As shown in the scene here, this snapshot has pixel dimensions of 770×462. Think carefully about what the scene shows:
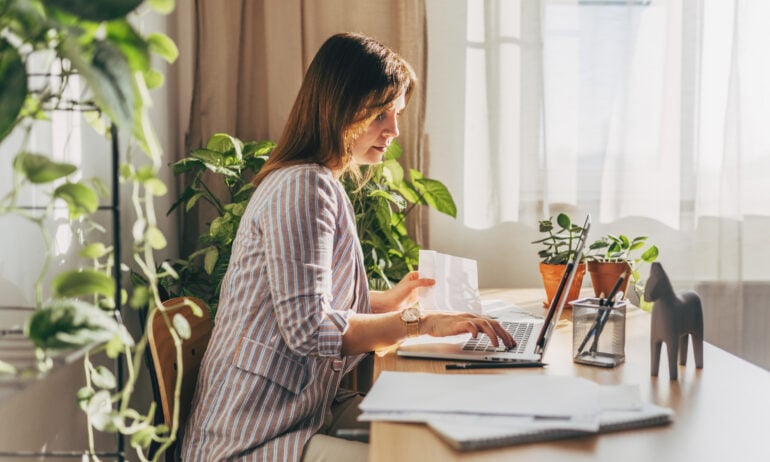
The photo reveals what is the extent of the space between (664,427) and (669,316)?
31 cm

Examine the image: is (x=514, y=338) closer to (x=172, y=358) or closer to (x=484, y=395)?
(x=484, y=395)

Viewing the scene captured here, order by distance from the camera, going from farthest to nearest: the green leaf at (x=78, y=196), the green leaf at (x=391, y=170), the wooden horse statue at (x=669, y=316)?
the green leaf at (x=391, y=170) → the wooden horse statue at (x=669, y=316) → the green leaf at (x=78, y=196)

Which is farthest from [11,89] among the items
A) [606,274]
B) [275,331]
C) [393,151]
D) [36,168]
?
[393,151]

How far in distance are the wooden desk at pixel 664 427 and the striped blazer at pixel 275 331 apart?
0.49 ft

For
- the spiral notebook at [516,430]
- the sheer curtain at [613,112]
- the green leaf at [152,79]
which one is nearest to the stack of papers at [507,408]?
the spiral notebook at [516,430]

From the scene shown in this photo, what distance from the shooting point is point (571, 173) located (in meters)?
2.76

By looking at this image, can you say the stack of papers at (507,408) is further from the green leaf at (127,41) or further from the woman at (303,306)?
the green leaf at (127,41)

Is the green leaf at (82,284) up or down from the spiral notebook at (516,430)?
up

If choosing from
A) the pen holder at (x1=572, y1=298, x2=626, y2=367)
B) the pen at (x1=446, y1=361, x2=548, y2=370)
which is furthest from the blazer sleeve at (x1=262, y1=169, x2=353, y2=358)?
the pen holder at (x1=572, y1=298, x2=626, y2=367)

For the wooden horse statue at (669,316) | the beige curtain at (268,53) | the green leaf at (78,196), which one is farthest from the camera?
the beige curtain at (268,53)

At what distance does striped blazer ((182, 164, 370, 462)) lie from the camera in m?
1.40

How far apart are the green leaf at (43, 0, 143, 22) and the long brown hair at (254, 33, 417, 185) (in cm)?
92

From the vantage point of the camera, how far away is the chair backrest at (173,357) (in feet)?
4.74

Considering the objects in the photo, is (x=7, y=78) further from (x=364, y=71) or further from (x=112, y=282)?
(x=364, y=71)
